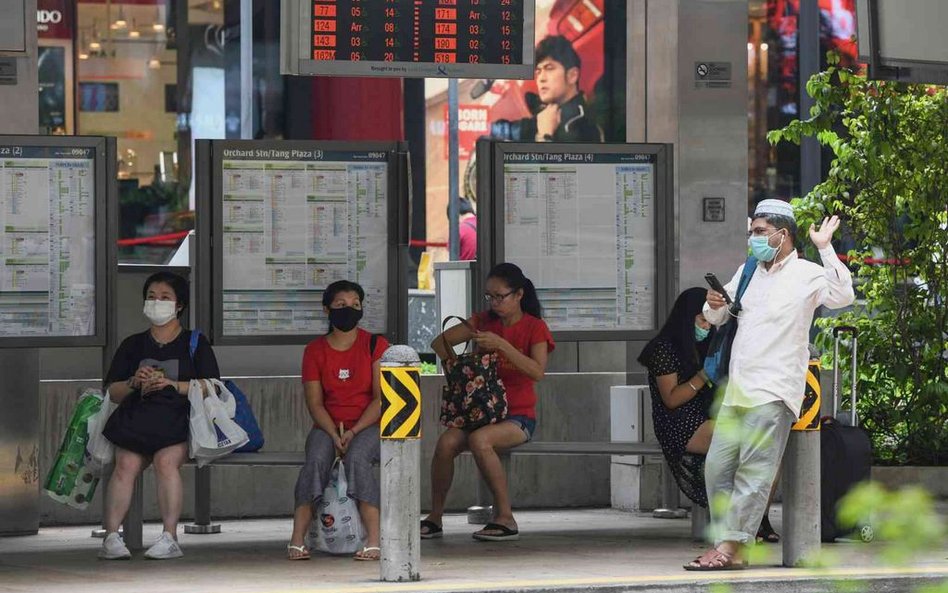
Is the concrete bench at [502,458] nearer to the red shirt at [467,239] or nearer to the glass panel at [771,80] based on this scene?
the red shirt at [467,239]

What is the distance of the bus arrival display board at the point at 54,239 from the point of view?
835cm

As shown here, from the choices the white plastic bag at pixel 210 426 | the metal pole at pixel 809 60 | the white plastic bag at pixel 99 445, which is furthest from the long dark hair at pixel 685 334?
the metal pole at pixel 809 60

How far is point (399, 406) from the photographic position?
6762 mm

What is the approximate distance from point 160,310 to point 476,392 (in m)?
1.58

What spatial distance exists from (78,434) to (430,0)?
9.63ft

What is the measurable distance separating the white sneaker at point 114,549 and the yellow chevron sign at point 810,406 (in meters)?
3.03

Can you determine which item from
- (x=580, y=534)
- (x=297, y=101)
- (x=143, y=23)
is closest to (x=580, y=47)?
(x=297, y=101)

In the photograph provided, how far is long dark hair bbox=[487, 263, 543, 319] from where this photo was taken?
335 inches

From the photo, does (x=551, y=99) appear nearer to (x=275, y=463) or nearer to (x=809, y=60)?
(x=809, y=60)

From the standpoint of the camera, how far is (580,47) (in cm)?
1830

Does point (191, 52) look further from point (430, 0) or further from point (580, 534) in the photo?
point (580, 534)

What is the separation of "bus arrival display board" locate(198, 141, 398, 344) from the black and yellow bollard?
2.47m

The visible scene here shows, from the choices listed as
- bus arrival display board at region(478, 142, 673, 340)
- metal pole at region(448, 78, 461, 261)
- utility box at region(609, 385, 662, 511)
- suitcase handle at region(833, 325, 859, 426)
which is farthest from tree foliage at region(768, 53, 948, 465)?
metal pole at region(448, 78, 461, 261)

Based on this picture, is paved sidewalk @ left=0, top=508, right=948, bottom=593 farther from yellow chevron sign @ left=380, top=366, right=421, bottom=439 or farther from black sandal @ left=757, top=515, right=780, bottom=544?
yellow chevron sign @ left=380, top=366, right=421, bottom=439
